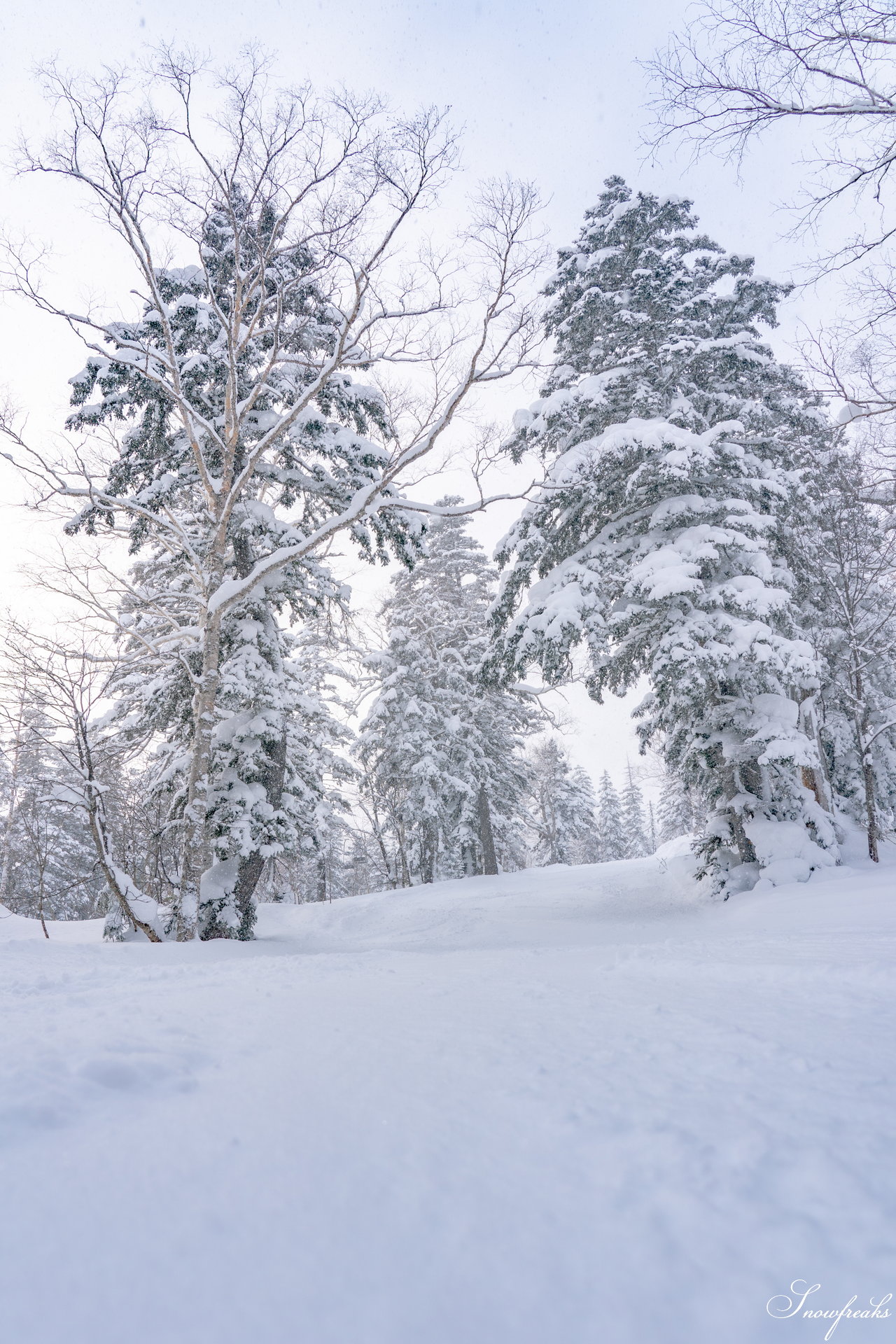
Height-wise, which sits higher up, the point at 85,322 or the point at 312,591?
the point at 85,322

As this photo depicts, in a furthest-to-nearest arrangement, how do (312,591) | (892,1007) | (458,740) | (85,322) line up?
(458,740)
(312,591)
(85,322)
(892,1007)

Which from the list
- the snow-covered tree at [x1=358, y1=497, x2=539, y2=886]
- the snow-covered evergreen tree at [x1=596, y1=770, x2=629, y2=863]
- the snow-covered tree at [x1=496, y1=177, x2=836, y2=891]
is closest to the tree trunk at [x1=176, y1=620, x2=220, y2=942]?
the snow-covered tree at [x1=496, y1=177, x2=836, y2=891]

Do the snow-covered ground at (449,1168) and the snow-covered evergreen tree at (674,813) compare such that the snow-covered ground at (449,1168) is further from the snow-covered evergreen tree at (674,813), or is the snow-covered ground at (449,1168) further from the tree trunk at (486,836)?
the snow-covered evergreen tree at (674,813)

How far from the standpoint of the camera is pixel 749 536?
10328 millimetres

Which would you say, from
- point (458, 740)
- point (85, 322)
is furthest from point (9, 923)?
point (458, 740)

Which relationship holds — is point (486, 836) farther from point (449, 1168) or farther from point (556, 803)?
point (449, 1168)

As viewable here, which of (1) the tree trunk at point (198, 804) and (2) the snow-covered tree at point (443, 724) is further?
(2) the snow-covered tree at point (443, 724)

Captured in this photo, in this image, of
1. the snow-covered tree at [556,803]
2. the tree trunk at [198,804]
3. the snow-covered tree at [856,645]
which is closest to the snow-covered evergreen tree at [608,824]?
the snow-covered tree at [556,803]

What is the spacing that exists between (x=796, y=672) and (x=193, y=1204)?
9.52 metres

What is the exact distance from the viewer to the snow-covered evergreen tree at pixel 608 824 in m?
43.8

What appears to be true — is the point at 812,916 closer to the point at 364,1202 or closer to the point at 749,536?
the point at 749,536
